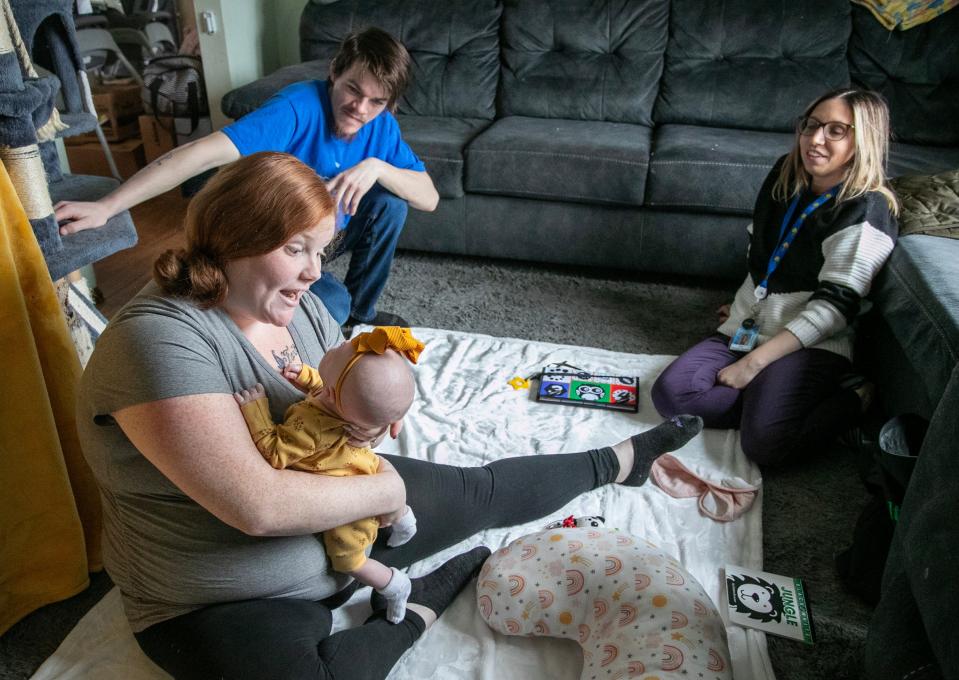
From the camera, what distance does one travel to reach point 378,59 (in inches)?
72.9

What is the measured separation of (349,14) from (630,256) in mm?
1693

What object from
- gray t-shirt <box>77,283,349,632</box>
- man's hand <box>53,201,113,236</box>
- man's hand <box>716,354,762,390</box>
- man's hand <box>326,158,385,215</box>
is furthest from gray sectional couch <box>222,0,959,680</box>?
gray t-shirt <box>77,283,349,632</box>

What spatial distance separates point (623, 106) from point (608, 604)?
2.31 m

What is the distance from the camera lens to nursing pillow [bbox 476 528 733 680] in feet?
Answer: 3.59

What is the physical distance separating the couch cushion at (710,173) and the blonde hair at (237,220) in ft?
5.85

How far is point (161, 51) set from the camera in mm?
4176

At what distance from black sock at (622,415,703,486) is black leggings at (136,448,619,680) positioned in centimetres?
6

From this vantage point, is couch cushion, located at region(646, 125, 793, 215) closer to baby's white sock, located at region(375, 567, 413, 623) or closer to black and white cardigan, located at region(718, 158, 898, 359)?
black and white cardigan, located at region(718, 158, 898, 359)

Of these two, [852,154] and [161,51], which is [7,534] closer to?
[852,154]

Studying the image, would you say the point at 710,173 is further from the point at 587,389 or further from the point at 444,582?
the point at 444,582

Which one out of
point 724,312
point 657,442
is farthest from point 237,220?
point 724,312

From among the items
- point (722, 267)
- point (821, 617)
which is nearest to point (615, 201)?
point (722, 267)

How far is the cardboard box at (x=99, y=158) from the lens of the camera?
152 inches

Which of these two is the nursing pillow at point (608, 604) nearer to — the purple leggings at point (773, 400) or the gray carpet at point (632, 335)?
the gray carpet at point (632, 335)
